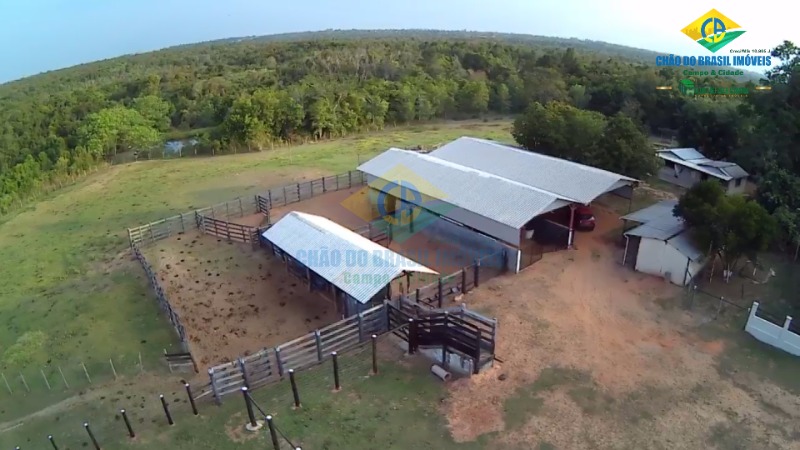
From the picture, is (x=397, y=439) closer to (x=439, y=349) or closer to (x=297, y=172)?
(x=439, y=349)

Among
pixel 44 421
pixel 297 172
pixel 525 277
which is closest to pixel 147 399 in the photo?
pixel 44 421

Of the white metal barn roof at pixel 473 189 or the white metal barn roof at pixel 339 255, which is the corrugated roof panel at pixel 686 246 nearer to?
the white metal barn roof at pixel 473 189

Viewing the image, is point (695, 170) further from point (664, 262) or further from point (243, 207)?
point (243, 207)

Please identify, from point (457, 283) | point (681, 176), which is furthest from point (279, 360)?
point (681, 176)

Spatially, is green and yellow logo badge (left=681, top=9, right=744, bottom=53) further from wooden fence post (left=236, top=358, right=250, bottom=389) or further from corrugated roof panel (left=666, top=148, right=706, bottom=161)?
wooden fence post (left=236, top=358, right=250, bottom=389)

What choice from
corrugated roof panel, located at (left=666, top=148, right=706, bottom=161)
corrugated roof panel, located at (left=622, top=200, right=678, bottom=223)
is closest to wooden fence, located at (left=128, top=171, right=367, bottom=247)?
corrugated roof panel, located at (left=622, top=200, right=678, bottom=223)

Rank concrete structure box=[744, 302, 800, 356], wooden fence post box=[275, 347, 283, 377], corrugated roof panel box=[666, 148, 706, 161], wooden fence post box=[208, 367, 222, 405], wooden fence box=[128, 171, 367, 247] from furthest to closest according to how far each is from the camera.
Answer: corrugated roof panel box=[666, 148, 706, 161] < wooden fence box=[128, 171, 367, 247] < concrete structure box=[744, 302, 800, 356] < wooden fence post box=[275, 347, 283, 377] < wooden fence post box=[208, 367, 222, 405]
